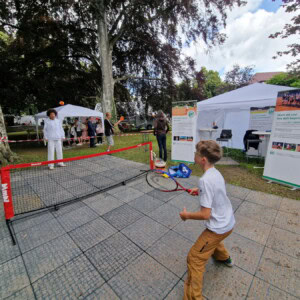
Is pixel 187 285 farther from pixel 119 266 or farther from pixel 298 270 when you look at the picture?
pixel 298 270

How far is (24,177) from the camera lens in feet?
17.3

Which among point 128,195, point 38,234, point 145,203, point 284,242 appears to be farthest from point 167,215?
point 38,234

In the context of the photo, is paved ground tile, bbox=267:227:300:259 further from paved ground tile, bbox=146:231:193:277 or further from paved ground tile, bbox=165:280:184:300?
paved ground tile, bbox=165:280:184:300

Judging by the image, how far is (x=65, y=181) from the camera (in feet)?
16.1

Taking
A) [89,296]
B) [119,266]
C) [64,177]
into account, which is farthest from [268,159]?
[64,177]

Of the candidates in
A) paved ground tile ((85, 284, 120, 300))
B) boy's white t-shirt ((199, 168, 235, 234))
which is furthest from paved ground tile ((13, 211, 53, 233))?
boy's white t-shirt ((199, 168, 235, 234))

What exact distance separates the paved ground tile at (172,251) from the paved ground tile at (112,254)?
0.26 metres

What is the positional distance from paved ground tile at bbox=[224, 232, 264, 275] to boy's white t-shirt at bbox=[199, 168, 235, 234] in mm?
923

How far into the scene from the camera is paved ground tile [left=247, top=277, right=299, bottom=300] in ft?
5.35

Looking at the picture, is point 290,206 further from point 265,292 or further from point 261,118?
point 261,118

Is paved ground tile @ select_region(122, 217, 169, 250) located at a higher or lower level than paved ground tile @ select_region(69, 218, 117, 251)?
higher

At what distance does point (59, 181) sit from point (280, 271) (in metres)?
5.38

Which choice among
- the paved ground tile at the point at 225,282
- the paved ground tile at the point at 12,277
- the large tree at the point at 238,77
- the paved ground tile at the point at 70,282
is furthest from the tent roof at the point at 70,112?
the large tree at the point at 238,77

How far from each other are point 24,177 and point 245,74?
39496 mm
